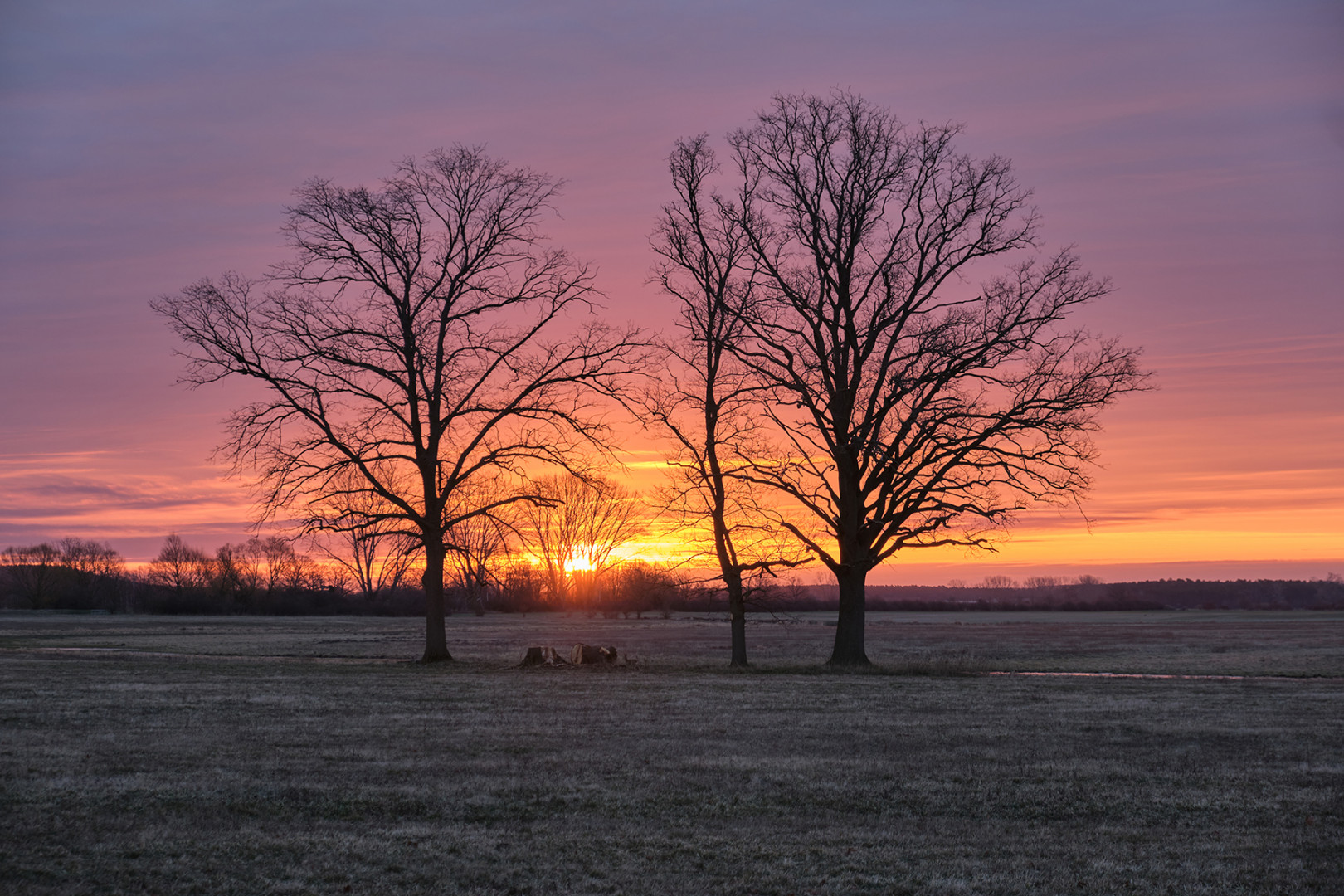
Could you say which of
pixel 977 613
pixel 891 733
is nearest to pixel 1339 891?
pixel 891 733

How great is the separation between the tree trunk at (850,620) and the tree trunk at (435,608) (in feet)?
42.0

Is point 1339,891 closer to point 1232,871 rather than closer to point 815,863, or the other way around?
point 1232,871

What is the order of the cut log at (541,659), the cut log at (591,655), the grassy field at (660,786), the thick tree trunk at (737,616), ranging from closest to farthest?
the grassy field at (660,786) → the cut log at (541,659) → the cut log at (591,655) → the thick tree trunk at (737,616)

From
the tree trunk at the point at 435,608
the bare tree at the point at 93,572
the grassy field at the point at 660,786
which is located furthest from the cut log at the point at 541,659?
the bare tree at the point at 93,572

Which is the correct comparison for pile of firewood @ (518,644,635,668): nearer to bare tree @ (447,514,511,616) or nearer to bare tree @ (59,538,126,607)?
bare tree @ (447,514,511,616)

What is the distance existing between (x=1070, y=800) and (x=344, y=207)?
97.0 ft

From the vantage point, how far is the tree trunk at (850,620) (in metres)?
34.4

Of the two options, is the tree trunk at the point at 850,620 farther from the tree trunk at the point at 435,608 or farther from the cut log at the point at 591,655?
the tree trunk at the point at 435,608

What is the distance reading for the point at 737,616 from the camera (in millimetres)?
35375

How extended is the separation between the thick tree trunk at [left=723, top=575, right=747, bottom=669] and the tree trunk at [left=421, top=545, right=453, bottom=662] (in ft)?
31.2

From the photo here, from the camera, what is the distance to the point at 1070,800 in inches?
520

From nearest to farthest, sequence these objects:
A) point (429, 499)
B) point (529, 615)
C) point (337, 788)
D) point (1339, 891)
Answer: point (1339, 891) → point (337, 788) → point (429, 499) → point (529, 615)

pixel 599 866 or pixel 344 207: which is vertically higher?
pixel 344 207

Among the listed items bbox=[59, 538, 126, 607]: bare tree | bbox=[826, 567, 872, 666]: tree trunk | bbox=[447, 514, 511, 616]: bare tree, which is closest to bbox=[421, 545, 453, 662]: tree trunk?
bbox=[447, 514, 511, 616]: bare tree
